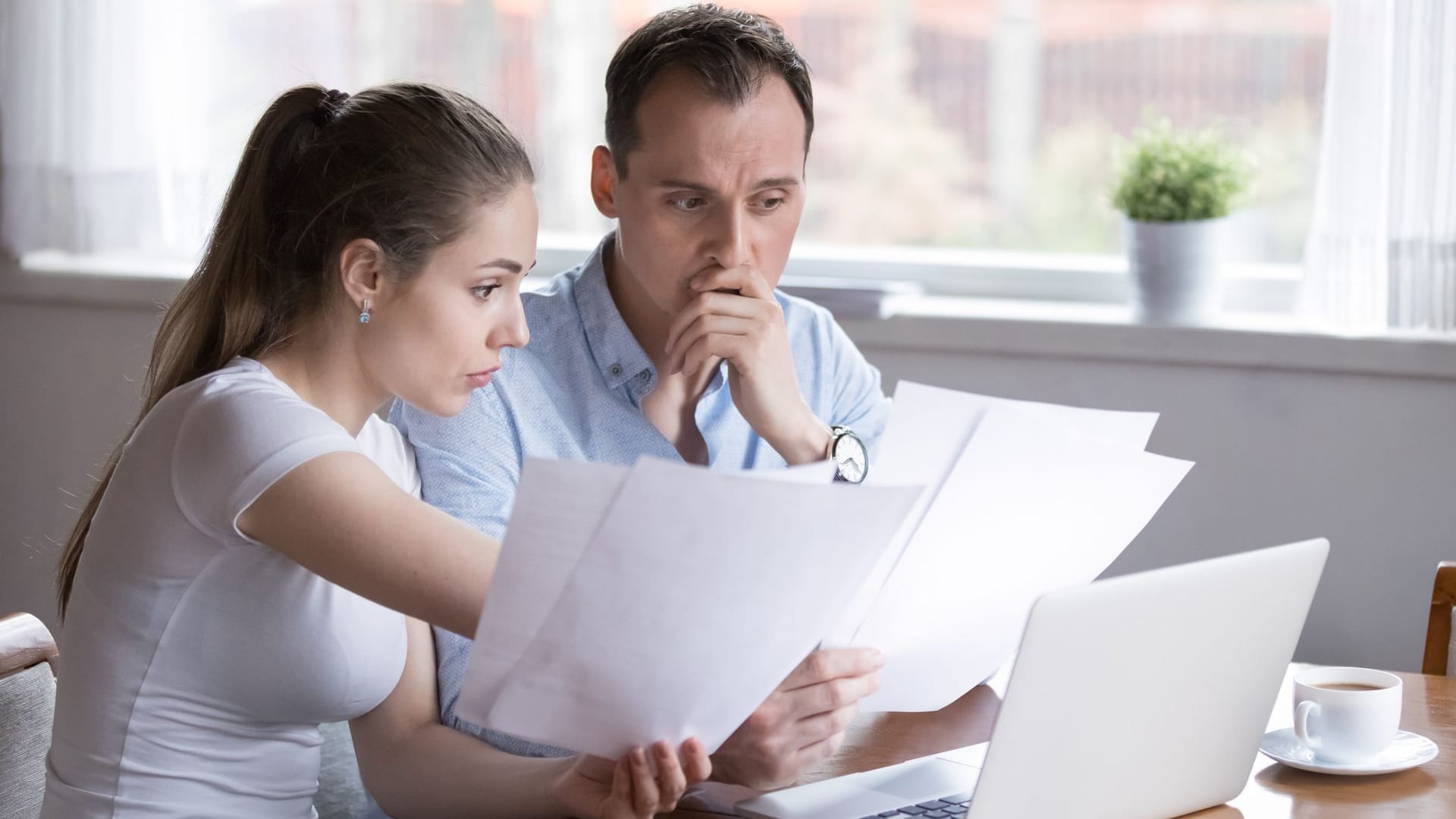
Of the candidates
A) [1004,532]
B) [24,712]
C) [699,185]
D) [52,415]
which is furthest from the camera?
[52,415]

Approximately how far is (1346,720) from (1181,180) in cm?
138

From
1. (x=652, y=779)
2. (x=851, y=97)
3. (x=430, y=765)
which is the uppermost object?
(x=851, y=97)

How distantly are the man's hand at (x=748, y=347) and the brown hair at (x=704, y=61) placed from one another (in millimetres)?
172

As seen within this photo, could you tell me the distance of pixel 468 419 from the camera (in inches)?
55.1

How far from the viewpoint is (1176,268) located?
2359 mm

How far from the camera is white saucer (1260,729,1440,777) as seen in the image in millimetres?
1093

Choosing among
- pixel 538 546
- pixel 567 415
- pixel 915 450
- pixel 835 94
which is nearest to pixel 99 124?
pixel 835 94

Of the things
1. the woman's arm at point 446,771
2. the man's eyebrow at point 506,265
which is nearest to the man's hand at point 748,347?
the man's eyebrow at point 506,265

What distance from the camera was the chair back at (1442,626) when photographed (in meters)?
1.50

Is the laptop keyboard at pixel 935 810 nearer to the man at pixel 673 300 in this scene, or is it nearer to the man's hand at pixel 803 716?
the man's hand at pixel 803 716

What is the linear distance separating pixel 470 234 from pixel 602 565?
0.47 meters

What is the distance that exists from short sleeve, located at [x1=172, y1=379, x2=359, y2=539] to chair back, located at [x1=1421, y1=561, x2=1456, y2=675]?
112cm

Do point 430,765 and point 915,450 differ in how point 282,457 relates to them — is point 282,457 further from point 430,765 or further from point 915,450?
point 915,450

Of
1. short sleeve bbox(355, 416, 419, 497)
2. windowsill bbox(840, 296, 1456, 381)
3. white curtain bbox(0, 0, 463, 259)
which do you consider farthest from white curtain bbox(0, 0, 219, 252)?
short sleeve bbox(355, 416, 419, 497)
